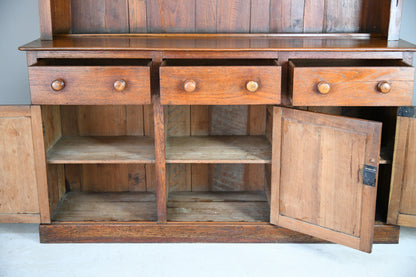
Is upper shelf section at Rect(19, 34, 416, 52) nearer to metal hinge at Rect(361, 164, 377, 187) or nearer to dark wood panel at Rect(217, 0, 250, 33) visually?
dark wood panel at Rect(217, 0, 250, 33)

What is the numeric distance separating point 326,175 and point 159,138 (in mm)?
733

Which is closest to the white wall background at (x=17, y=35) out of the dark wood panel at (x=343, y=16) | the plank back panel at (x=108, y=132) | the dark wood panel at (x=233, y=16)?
the dark wood panel at (x=343, y=16)

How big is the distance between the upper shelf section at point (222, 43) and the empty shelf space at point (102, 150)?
1.67ft

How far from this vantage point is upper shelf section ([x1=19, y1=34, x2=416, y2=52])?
6.61 feet

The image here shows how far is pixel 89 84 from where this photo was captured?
1991 mm

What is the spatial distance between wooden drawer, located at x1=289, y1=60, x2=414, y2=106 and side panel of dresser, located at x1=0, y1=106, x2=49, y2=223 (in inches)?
44.2

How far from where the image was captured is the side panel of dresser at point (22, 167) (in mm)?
2109

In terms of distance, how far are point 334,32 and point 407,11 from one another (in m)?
0.61

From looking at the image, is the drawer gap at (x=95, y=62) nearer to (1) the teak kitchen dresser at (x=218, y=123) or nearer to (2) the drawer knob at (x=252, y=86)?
(1) the teak kitchen dresser at (x=218, y=123)

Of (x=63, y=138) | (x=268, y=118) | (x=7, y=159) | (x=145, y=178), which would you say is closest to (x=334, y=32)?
(x=268, y=118)

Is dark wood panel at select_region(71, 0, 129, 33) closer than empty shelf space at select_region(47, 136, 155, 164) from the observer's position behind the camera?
No

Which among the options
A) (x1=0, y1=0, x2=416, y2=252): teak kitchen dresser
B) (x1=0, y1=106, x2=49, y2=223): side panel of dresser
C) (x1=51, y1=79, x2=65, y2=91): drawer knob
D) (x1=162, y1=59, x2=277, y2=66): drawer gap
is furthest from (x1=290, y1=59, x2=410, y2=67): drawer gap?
(x1=0, y1=106, x2=49, y2=223): side panel of dresser

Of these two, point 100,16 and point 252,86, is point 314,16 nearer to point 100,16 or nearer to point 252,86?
point 252,86

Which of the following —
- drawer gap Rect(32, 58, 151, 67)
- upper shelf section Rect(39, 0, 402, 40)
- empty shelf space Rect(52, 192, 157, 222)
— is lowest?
empty shelf space Rect(52, 192, 157, 222)
